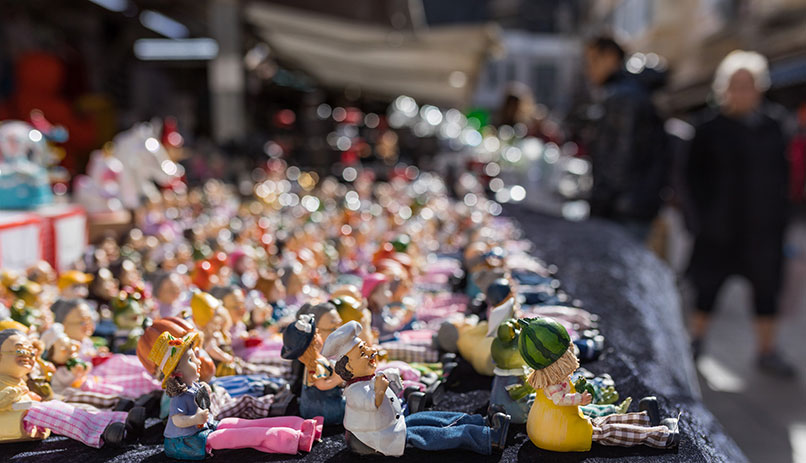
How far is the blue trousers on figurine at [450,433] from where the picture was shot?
138cm

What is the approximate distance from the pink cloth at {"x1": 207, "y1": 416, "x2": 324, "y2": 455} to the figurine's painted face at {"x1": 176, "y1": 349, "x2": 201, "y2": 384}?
13cm

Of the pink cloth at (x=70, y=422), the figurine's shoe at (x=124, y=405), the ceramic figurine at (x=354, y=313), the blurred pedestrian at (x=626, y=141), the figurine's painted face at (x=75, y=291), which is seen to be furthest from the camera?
the blurred pedestrian at (x=626, y=141)

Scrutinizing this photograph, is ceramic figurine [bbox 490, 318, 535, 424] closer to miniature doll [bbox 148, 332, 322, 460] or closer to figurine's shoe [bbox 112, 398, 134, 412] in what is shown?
miniature doll [bbox 148, 332, 322, 460]

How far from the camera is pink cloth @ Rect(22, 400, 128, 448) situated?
147cm

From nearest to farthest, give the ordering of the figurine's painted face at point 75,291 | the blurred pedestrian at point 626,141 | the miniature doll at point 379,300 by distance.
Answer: the miniature doll at point 379,300 → the figurine's painted face at point 75,291 → the blurred pedestrian at point 626,141

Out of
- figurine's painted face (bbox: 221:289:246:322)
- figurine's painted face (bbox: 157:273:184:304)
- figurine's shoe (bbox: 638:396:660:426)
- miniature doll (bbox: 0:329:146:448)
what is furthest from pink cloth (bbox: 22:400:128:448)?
figurine's shoe (bbox: 638:396:660:426)

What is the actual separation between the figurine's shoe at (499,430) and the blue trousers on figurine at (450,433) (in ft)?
0.05

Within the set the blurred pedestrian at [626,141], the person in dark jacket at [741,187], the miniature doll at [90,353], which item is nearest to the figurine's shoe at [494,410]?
the miniature doll at [90,353]

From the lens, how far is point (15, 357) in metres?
1.46

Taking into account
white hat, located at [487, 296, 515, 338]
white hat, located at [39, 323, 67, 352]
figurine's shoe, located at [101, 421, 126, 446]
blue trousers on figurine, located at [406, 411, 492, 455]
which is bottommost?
figurine's shoe, located at [101, 421, 126, 446]

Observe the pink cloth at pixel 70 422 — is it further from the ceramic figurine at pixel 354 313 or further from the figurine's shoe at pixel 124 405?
the ceramic figurine at pixel 354 313

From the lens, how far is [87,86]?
24.9 ft

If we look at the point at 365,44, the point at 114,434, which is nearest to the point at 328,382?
the point at 114,434

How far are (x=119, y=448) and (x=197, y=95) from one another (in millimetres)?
11334
